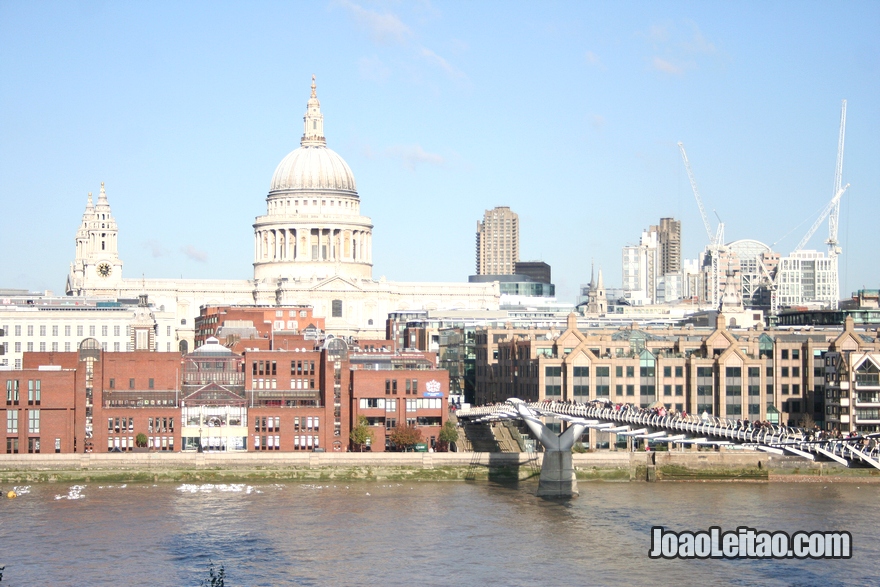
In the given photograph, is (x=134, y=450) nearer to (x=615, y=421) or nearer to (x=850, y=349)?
(x=615, y=421)

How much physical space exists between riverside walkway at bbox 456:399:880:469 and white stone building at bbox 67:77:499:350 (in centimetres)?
7299

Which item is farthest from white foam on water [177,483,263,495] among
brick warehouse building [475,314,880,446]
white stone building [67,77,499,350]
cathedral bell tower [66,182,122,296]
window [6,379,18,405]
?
cathedral bell tower [66,182,122,296]

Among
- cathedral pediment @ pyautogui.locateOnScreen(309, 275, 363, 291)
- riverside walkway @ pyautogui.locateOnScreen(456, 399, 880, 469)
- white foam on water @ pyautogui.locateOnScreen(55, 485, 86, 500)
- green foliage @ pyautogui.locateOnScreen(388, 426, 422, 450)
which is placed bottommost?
white foam on water @ pyautogui.locateOnScreen(55, 485, 86, 500)

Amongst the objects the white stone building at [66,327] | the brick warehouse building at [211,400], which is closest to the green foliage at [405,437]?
the brick warehouse building at [211,400]

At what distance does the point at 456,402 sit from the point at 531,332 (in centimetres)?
621

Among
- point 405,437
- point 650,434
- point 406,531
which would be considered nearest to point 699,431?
point 650,434

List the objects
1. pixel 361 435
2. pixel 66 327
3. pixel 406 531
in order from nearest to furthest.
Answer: pixel 406 531 < pixel 361 435 < pixel 66 327

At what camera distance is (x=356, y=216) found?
179875 millimetres

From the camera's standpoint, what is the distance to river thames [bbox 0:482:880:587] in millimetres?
54781

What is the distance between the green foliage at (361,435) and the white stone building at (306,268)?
68.5 m

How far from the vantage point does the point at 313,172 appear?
7096 inches

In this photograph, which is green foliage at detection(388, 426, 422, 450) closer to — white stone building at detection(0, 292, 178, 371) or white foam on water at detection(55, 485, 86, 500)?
white foam on water at detection(55, 485, 86, 500)

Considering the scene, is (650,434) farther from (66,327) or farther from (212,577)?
(66,327)

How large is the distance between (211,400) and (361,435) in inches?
290
